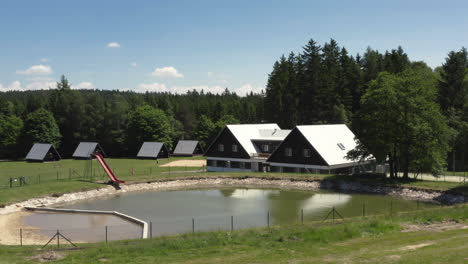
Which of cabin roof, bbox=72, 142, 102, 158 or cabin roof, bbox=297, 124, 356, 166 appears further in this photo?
cabin roof, bbox=72, 142, 102, 158

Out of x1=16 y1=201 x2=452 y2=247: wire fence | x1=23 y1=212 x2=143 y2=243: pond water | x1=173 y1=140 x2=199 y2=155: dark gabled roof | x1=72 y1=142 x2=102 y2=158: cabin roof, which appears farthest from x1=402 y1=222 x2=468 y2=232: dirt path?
x1=72 y1=142 x2=102 y2=158: cabin roof

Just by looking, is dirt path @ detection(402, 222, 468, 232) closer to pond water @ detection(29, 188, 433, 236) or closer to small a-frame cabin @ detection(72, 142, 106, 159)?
pond water @ detection(29, 188, 433, 236)

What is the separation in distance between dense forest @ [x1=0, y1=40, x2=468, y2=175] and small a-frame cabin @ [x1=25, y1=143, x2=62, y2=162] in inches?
377

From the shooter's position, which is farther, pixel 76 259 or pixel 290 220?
pixel 290 220

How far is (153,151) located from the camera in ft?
263

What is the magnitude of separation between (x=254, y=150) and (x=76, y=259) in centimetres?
4222

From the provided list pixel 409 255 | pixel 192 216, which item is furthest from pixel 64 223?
pixel 409 255

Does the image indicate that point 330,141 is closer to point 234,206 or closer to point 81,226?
point 234,206

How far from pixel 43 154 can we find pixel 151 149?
63.0 ft

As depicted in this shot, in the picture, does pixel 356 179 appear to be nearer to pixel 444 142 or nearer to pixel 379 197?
pixel 379 197

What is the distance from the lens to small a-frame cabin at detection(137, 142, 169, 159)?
262 feet

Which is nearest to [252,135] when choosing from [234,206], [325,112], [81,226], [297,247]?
[325,112]

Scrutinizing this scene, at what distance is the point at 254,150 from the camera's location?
196ft

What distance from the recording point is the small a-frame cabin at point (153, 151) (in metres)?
79.8
